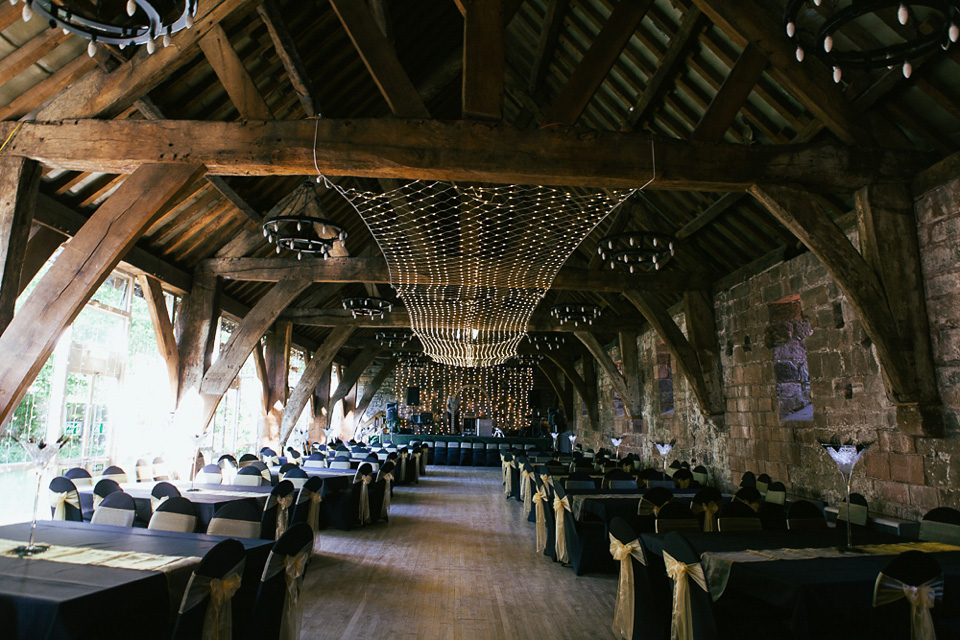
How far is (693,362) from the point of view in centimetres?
881

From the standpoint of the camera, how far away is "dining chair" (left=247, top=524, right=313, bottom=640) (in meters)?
2.77

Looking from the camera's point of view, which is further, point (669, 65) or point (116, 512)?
point (669, 65)

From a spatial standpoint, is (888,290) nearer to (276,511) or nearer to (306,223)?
(276,511)

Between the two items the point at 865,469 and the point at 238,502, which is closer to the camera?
the point at 238,502

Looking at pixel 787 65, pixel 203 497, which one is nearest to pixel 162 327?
pixel 203 497

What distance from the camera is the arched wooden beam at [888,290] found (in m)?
4.51

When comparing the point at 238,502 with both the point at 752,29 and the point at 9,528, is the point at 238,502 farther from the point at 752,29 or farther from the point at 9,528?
the point at 752,29

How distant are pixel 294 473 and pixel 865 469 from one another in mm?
6277

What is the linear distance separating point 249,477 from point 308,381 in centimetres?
603

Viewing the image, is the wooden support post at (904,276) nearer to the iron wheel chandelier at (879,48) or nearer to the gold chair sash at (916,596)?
the iron wheel chandelier at (879,48)

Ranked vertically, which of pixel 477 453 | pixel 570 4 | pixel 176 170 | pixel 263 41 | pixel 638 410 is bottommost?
pixel 477 453

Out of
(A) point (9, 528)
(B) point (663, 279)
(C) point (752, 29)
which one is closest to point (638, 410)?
(B) point (663, 279)

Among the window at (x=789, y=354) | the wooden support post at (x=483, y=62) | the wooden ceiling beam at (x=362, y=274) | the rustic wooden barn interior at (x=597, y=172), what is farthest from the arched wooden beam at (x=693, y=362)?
the wooden support post at (x=483, y=62)

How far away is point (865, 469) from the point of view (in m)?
5.46
